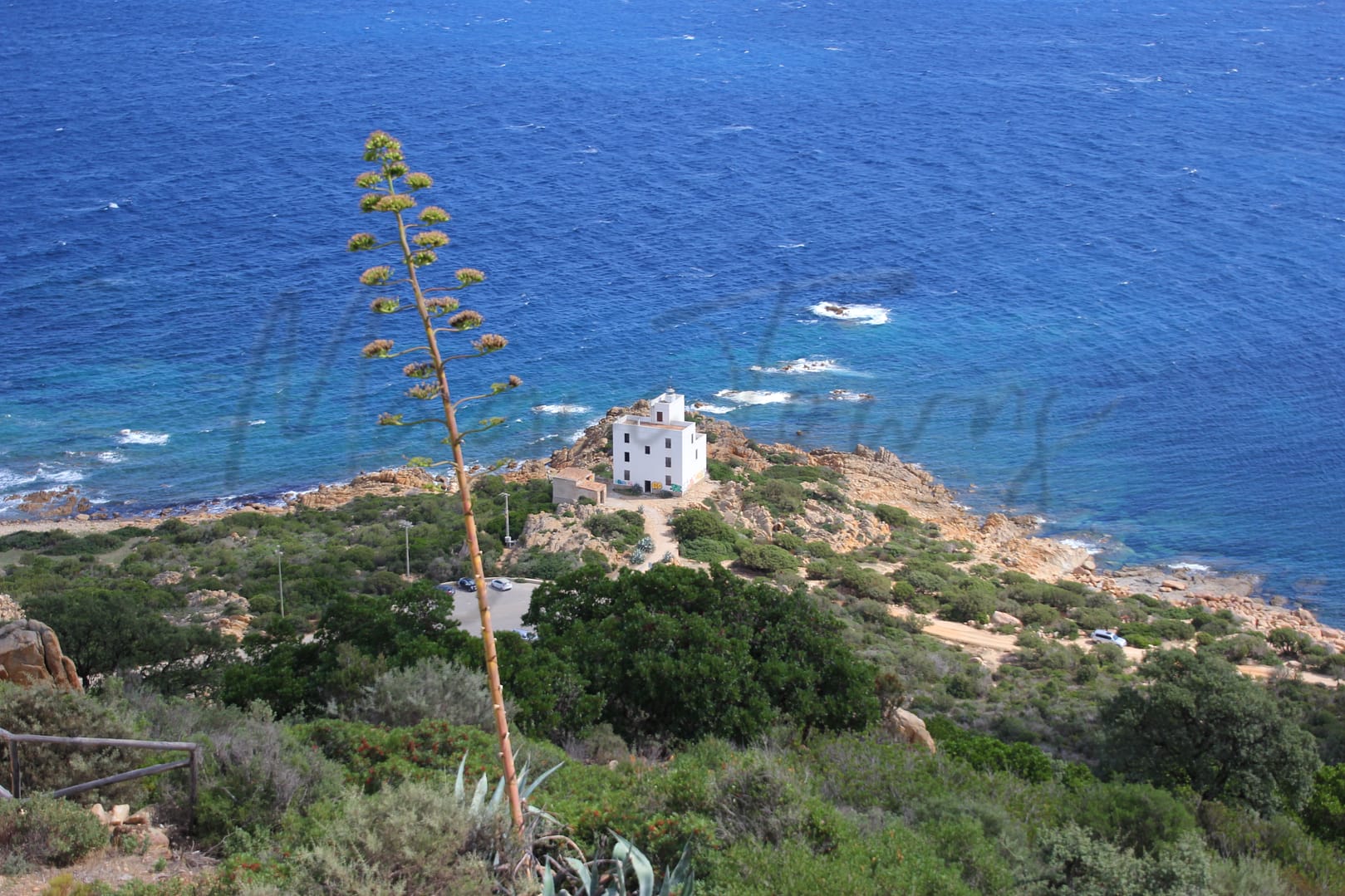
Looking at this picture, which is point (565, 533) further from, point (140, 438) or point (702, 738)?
point (140, 438)

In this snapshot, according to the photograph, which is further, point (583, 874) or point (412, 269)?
point (583, 874)

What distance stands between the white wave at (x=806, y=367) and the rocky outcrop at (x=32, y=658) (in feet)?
171

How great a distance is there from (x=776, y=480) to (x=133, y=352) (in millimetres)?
39267

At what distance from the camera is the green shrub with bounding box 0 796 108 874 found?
452 inches

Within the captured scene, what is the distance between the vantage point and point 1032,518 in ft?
174

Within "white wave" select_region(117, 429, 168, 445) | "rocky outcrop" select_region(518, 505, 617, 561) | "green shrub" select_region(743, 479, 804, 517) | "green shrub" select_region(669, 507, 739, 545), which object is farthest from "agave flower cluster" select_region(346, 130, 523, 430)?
"white wave" select_region(117, 429, 168, 445)

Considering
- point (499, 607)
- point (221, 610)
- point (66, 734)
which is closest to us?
point (66, 734)

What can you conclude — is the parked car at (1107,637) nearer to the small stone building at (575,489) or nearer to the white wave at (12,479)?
the small stone building at (575,489)

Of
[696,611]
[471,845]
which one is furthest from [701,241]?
[471,845]

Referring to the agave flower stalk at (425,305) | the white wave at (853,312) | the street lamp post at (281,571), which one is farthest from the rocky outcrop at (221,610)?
the white wave at (853,312)

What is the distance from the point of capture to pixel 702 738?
19.7 metres

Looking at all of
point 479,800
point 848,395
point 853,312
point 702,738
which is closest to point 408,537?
point 702,738

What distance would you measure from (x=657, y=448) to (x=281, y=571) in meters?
15.2

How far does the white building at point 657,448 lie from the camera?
4709 centimetres
